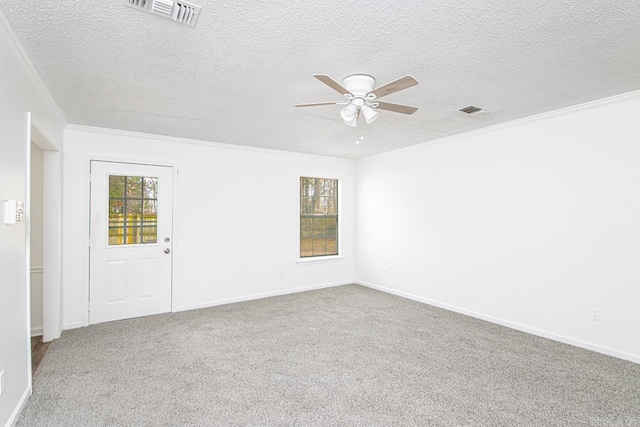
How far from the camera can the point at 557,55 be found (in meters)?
2.26

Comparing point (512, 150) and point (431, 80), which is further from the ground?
point (431, 80)

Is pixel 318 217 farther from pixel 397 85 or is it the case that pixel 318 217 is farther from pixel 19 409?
pixel 19 409

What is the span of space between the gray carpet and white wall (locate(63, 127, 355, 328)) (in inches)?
30.5

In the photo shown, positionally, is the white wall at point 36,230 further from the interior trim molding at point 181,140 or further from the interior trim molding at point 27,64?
the interior trim molding at point 27,64

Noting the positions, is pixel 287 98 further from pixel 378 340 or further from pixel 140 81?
pixel 378 340

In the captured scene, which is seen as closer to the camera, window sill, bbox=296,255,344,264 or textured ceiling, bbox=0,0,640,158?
textured ceiling, bbox=0,0,640,158

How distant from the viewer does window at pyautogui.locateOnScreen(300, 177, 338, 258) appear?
595cm

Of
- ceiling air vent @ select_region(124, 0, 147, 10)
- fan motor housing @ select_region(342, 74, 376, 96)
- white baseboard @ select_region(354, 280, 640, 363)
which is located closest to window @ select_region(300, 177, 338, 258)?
white baseboard @ select_region(354, 280, 640, 363)

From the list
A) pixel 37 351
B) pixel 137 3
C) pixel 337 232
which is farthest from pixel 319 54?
pixel 337 232

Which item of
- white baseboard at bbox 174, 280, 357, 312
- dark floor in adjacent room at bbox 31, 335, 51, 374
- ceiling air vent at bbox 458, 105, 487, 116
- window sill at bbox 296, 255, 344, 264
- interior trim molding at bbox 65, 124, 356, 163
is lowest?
dark floor in adjacent room at bbox 31, 335, 51, 374

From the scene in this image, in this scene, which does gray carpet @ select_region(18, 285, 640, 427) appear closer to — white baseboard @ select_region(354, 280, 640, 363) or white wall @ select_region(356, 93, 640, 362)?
white baseboard @ select_region(354, 280, 640, 363)

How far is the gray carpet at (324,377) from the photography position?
2242 millimetres

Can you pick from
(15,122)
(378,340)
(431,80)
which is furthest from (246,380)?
(431,80)

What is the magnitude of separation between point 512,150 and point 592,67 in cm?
152
